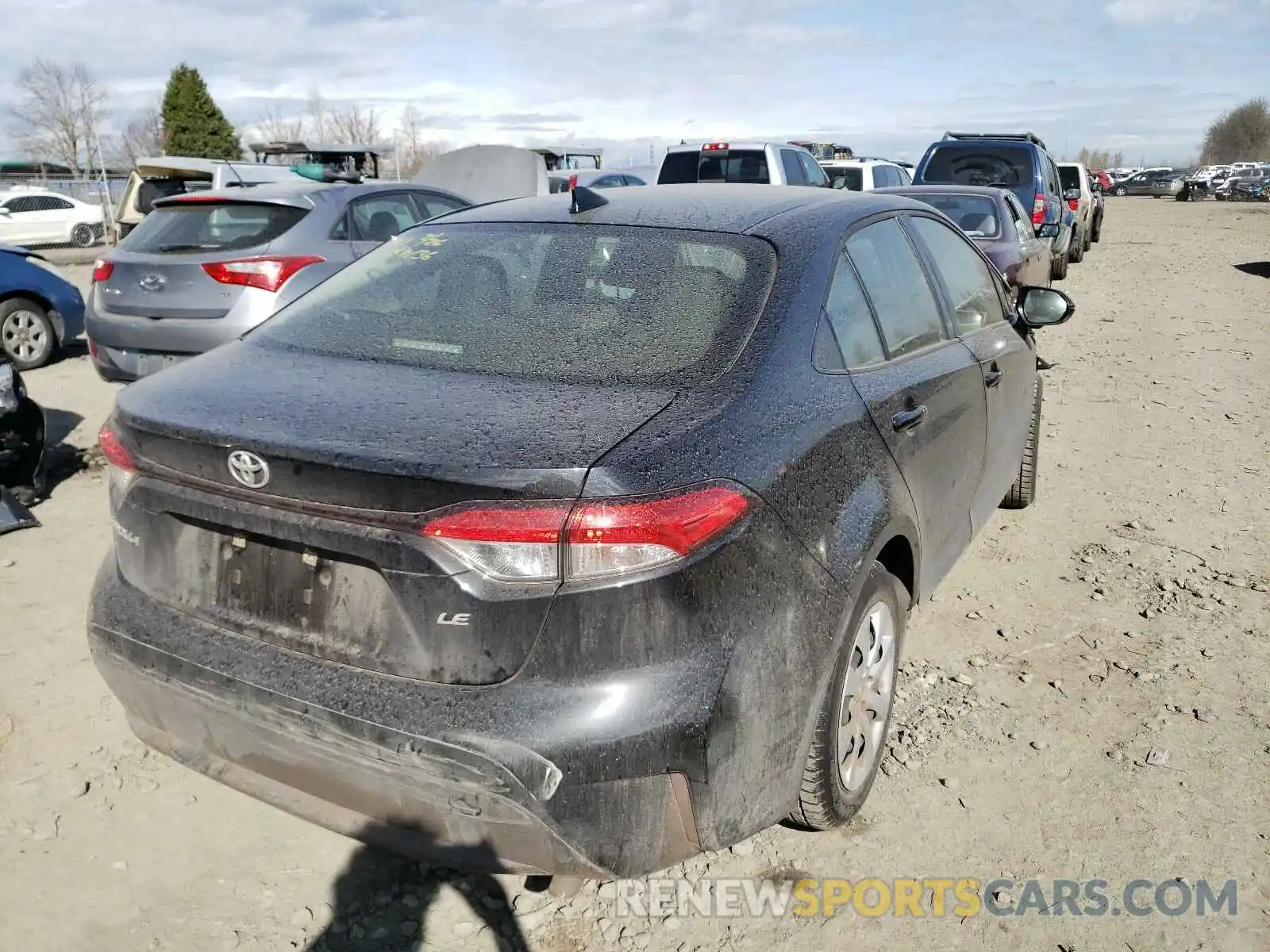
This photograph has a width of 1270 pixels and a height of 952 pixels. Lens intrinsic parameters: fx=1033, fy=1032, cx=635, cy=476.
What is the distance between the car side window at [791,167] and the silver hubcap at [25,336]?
9.68 m

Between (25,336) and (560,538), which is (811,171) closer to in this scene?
(25,336)

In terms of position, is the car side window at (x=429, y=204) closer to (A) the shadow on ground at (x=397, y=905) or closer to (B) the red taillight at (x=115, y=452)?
(B) the red taillight at (x=115, y=452)

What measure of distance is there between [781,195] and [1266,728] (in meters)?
2.32

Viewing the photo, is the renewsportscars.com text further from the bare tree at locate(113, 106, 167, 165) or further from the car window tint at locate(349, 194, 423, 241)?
the bare tree at locate(113, 106, 167, 165)

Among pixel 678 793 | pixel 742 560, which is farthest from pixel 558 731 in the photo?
pixel 742 560

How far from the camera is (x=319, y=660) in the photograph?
7.04ft

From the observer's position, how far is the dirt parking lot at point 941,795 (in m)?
2.49

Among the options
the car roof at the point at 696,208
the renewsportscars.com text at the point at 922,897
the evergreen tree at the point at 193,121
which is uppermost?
the evergreen tree at the point at 193,121

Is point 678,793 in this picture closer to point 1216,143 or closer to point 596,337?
point 596,337

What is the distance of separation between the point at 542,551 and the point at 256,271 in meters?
5.16

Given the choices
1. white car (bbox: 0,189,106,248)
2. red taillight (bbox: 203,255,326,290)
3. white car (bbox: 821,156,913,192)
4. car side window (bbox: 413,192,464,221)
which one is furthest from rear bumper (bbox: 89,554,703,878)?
white car (bbox: 0,189,106,248)

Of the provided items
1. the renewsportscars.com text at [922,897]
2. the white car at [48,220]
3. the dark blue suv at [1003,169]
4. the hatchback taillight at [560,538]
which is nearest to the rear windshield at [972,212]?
the dark blue suv at [1003,169]

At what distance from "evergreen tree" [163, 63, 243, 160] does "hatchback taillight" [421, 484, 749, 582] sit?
4842 centimetres

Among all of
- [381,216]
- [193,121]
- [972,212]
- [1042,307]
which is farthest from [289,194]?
[193,121]
